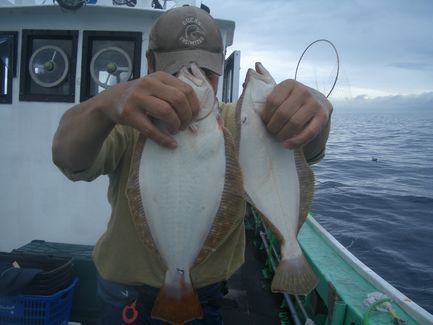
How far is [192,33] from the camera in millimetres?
1757

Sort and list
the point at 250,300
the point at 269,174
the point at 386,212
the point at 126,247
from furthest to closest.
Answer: the point at 386,212 < the point at 250,300 < the point at 126,247 < the point at 269,174

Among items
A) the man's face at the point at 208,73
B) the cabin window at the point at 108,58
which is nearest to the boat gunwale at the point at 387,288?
the man's face at the point at 208,73

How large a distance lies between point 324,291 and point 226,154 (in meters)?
2.11

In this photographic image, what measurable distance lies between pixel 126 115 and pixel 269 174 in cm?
63

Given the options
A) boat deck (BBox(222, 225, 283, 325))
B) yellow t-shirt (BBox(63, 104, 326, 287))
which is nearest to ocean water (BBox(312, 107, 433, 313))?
boat deck (BBox(222, 225, 283, 325))

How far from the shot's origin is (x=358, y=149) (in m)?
23.6

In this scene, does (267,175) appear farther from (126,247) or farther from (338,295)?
Result: (338,295)

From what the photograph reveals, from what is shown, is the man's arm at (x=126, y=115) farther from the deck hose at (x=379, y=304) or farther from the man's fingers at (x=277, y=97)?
the deck hose at (x=379, y=304)

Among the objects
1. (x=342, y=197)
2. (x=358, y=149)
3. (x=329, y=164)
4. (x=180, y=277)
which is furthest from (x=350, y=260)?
(x=358, y=149)

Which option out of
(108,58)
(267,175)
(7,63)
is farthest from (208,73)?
(7,63)

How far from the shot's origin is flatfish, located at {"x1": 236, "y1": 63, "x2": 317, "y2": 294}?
156 cm

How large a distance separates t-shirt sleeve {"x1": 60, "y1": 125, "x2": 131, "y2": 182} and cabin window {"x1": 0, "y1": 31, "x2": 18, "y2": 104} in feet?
11.7

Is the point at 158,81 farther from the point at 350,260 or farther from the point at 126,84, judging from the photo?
the point at 350,260

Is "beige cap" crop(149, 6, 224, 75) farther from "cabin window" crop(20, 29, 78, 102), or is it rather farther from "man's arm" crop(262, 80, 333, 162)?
"cabin window" crop(20, 29, 78, 102)
